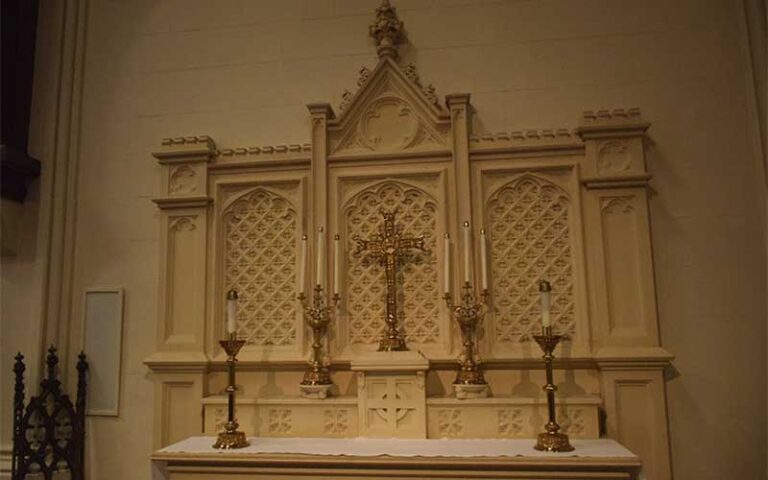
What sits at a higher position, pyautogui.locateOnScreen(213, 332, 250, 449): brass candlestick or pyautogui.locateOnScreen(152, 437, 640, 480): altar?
pyautogui.locateOnScreen(213, 332, 250, 449): brass candlestick

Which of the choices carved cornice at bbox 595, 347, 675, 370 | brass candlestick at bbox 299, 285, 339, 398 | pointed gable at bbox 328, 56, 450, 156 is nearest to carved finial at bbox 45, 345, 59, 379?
brass candlestick at bbox 299, 285, 339, 398

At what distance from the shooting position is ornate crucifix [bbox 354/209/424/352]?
10.4 ft

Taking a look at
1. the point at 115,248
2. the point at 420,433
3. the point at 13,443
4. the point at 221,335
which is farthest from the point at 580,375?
the point at 13,443

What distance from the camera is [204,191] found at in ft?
11.5

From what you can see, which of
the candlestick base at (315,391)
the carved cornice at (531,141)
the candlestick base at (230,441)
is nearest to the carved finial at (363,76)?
the carved cornice at (531,141)

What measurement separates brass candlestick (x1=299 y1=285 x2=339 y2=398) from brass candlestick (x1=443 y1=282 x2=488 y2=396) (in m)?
0.65

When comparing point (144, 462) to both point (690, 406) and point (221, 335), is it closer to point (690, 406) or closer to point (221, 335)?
point (221, 335)

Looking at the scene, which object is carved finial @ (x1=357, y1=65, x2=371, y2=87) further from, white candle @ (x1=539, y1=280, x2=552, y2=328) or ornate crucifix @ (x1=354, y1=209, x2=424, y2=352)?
white candle @ (x1=539, y1=280, x2=552, y2=328)

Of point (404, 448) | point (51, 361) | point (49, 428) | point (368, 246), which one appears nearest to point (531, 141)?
point (368, 246)

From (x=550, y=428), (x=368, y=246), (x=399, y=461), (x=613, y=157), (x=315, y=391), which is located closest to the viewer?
(x=399, y=461)

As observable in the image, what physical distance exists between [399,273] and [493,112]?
42.4 inches

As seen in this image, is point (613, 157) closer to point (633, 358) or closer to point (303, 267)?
point (633, 358)

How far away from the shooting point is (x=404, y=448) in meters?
2.71

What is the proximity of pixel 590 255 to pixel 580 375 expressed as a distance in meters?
0.62
